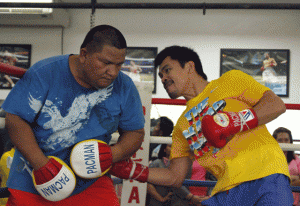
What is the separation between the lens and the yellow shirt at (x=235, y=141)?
1.14m

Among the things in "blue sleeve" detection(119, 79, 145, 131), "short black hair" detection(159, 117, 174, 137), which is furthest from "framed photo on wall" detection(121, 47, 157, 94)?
"blue sleeve" detection(119, 79, 145, 131)

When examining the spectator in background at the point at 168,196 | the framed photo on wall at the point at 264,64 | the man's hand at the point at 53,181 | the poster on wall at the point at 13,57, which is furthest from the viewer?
the poster on wall at the point at 13,57

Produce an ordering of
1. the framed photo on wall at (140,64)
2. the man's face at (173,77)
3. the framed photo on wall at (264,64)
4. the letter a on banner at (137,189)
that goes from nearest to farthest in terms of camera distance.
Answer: the man's face at (173,77) < the letter a on banner at (137,189) < the framed photo on wall at (264,64) < the framed photo on wall at (140,64)

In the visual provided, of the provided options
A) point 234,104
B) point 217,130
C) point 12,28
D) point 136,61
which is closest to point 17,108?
point 217,130

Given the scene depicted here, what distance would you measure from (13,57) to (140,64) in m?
1.79

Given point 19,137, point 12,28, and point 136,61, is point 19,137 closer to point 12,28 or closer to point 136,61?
point 136,61

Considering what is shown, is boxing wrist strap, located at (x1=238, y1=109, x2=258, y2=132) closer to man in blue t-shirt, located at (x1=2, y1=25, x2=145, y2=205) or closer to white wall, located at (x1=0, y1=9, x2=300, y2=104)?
man in blue t-shirt, located at (x1=2, y1=25, x2=145, y2=205)

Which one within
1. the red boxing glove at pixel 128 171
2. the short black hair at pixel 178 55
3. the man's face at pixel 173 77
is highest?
the short black hair at pixel 178 55

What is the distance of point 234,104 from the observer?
124 centimetres

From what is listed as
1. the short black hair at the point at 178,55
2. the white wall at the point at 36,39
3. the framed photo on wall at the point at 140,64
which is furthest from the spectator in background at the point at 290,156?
the white wall at the point at 36,39

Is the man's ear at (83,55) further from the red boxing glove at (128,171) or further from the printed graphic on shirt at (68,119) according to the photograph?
the red boxing glove at (128,171)

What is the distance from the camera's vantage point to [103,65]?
1083mm

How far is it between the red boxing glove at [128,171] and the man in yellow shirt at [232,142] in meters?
0.06

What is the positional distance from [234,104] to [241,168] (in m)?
0.24
